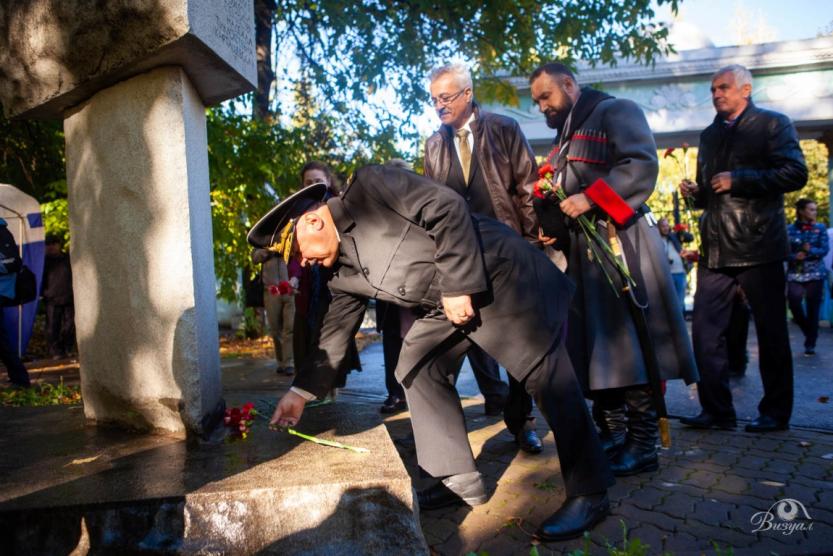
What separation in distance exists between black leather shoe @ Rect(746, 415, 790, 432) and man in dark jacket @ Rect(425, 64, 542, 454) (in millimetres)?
1369

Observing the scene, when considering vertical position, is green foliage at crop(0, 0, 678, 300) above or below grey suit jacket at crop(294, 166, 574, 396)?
above

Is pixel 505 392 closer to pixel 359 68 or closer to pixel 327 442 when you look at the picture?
pixel 327 442

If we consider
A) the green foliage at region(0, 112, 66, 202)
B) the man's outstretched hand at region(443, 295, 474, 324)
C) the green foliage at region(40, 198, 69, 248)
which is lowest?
the man's outstretched hand at region(443, 295, 474, 324)

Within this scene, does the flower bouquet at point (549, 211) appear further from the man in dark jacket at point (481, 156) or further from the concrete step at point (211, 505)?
the concrete step at point (211, 505)

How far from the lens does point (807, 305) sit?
28.4 ft

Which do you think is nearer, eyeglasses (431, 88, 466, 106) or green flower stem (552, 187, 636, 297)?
green flower stem (552, 187, 636, 297)

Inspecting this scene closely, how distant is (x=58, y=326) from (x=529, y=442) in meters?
9.81

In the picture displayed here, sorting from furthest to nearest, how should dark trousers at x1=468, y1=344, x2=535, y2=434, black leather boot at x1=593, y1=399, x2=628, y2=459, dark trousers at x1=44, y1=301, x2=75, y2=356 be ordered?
1. dark trousers at x1=44, y1=301, x2=75, y2=356
2. dark trousers at x1=468, y1=344, x2=535, y2=434
3. black leather boot at x1=593, y1=399, x2=628, y2=459

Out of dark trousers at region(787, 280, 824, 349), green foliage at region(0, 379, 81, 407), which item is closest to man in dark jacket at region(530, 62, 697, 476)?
green foliage at region(0, 379, 81, 407)

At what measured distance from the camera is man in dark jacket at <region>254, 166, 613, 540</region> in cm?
276

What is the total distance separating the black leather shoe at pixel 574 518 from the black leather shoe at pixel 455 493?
41 cm

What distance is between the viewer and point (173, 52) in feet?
9.98

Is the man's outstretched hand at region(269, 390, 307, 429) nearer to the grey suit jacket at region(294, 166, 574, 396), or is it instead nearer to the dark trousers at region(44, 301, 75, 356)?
the grey suit jacket at region(294, 166, 574, 396)

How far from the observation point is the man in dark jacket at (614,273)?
11.4 feet
